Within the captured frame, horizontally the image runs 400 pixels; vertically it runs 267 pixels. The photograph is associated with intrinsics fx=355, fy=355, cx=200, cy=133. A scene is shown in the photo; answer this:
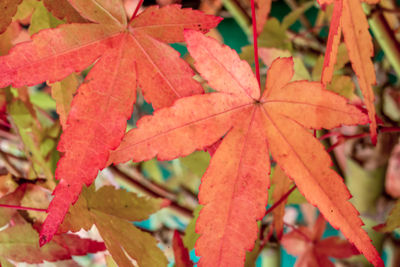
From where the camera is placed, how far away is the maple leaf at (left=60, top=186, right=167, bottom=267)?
0.31m

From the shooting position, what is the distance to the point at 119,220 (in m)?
0.36

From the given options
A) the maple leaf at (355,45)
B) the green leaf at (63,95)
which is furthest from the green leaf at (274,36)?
the green leaf at (63,95)

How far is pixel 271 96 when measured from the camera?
29 cm

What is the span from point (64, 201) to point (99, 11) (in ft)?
0.50

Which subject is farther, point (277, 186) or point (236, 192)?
point (277, 186)

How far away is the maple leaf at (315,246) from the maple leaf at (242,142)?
0.27 metres

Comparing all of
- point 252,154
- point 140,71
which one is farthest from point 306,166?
point 140,71

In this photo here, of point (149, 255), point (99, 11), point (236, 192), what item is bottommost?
point (149, 255)

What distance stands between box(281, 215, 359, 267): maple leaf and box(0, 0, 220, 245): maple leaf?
1.13 feet

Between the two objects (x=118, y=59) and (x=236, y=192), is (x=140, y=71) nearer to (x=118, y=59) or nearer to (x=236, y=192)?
(x=118, y=59)

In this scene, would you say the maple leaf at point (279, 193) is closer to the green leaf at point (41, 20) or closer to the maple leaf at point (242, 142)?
the maple leaf at point (242, 142)

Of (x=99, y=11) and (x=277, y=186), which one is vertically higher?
(x=99, y=11)

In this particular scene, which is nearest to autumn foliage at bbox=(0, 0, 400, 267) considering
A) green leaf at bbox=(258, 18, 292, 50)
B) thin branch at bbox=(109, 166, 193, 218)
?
green leaf at bbox=(258, 18, 292, 50)

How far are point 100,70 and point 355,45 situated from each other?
0.21 meters
